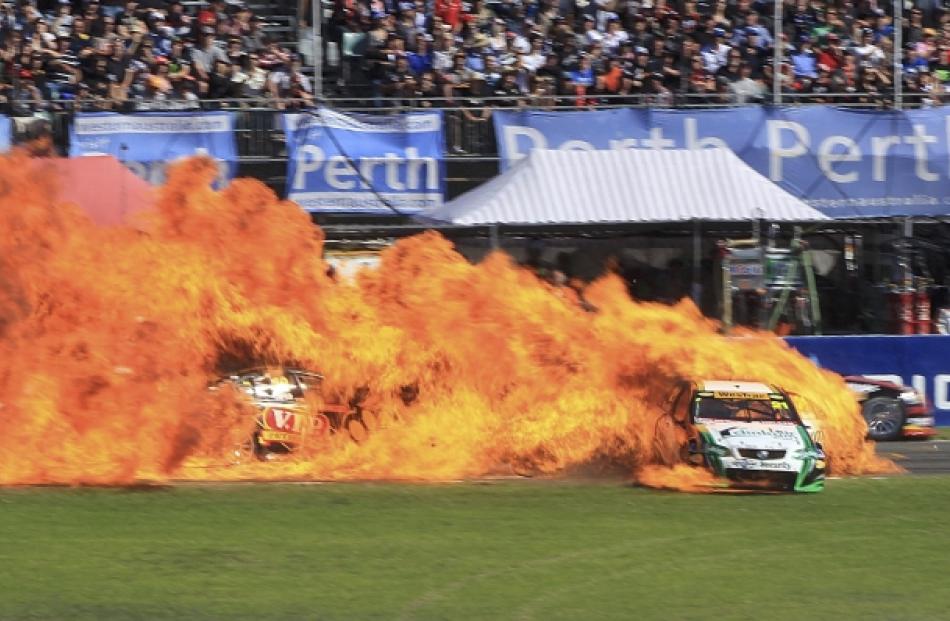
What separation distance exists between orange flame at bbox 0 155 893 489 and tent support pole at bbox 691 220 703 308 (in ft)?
20.3

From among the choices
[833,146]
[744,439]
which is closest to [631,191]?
[833,146]

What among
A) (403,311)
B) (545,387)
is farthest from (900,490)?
(403,311)

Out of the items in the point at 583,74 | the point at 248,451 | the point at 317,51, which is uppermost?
the point at 317,51

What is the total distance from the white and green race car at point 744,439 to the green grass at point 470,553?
0.25m

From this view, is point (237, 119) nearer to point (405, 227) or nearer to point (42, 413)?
point (405, 227)

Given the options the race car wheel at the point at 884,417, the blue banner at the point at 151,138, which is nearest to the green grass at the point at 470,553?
the race car wheel at the point at 884,417

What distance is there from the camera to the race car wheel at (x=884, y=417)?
20.3m

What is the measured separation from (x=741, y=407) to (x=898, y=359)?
6.80m

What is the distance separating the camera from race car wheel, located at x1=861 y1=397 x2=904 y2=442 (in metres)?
20.3

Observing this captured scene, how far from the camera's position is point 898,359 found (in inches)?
851

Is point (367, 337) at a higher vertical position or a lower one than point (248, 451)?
higher

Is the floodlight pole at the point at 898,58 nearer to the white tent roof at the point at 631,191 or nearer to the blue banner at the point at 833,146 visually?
the blue banner at the point at 833,146

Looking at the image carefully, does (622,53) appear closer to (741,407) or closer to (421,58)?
(421,58)

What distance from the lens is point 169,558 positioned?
38.4ft
